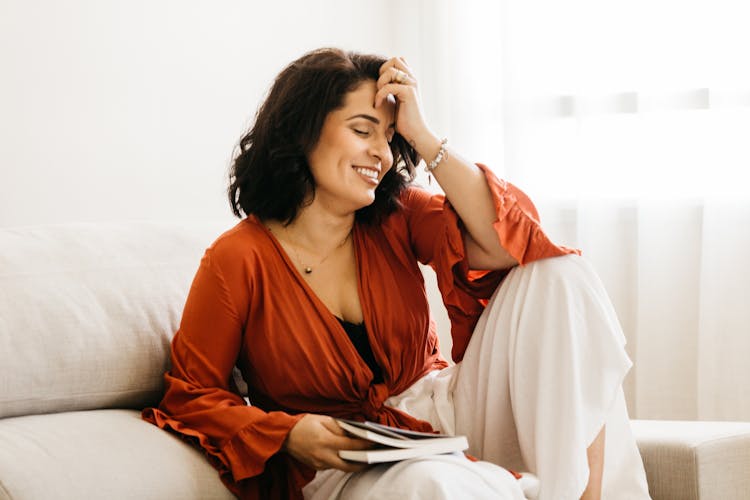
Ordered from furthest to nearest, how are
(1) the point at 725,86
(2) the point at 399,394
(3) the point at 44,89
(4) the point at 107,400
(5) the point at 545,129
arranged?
(5) the point at 545,129 → (1) the point at 725,86 → (3) the point at 44,89 → (2) the point at 399,394 → (4) the point at 107,400

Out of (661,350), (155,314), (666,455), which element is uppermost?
(155,314)

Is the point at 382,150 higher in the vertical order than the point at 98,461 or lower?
higher

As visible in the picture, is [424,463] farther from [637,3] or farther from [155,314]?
[637,3]

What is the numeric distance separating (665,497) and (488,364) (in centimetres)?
39

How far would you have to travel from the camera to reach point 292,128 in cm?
180

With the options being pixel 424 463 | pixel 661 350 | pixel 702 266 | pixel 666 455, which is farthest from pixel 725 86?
pixel 424 463

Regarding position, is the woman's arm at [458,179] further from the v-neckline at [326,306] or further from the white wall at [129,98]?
the white wall at [129,98]

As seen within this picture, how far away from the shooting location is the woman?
1.60 meters

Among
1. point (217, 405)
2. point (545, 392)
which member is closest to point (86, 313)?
point (217, 405)

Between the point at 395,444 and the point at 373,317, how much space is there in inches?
16.6

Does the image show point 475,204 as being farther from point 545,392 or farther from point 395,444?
point 395,444

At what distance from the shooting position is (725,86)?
2.68 m

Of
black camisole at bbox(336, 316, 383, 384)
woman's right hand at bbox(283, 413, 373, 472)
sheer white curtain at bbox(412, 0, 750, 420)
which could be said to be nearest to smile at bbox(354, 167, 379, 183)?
black camisole at bbox(336, 316, 383, 384)

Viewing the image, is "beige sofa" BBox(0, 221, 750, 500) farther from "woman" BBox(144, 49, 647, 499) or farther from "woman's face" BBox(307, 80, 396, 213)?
"woman's face" BBox(307, 80, 396, 213)
